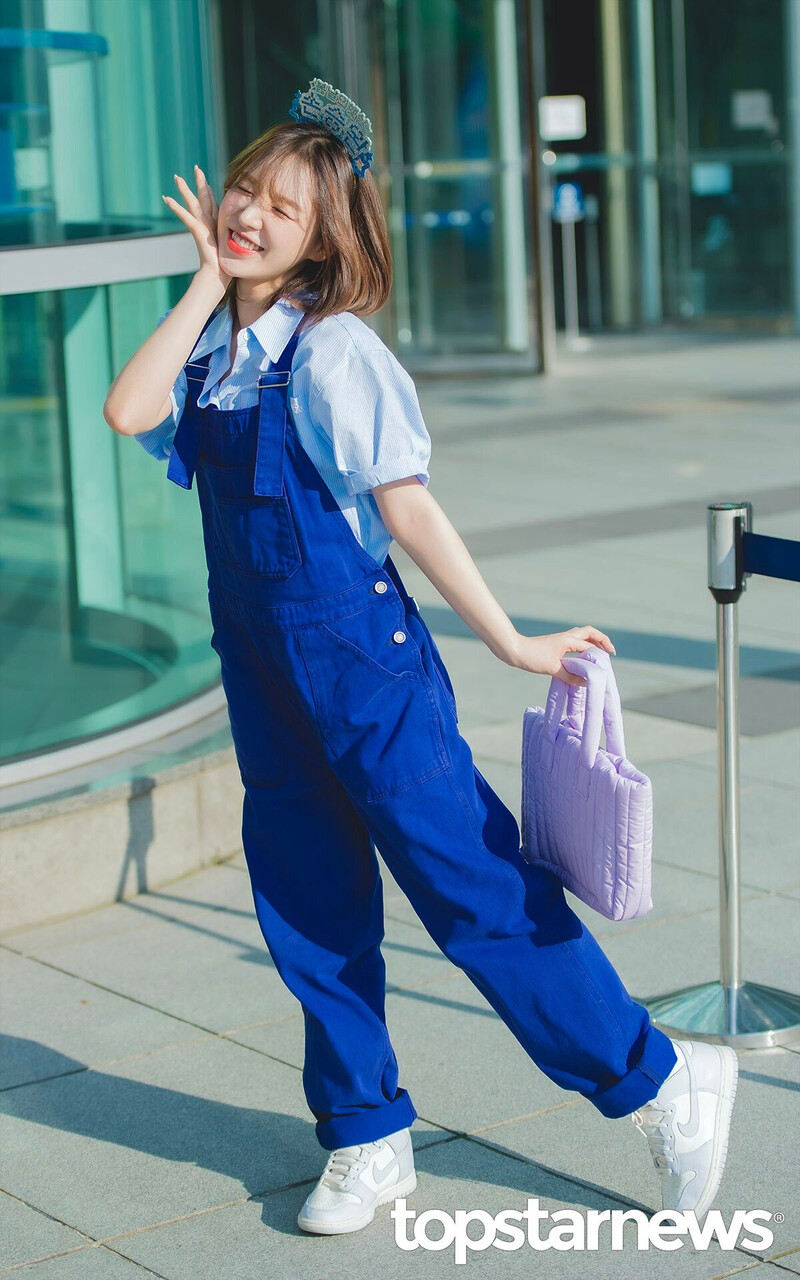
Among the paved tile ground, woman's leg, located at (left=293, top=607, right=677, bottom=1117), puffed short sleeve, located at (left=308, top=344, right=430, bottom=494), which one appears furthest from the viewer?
the paved tile ground

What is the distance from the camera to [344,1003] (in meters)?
3.02

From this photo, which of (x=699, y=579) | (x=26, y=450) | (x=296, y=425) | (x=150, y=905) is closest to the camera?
(x=296, y=425)

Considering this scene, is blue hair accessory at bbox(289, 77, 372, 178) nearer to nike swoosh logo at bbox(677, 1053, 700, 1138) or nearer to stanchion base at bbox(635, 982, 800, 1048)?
nike swoosh logo at bbox(677, 1053, 700, 1138)

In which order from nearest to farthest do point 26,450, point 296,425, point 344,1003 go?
1. point 296,425
2. point 344,1003
3. point 26,450

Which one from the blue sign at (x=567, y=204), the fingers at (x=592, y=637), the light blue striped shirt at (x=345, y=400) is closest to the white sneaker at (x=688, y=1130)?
the fingers at (x=592, y=637)

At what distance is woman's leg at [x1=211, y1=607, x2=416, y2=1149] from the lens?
2.91m

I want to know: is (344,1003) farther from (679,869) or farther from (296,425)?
(679,869)

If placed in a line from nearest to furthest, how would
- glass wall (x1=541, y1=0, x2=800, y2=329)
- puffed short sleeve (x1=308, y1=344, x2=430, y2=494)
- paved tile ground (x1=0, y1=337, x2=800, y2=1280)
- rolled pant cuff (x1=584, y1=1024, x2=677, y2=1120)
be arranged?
puffed short sleeve (x1=308, y1=344, x2=430, y2=494)
rolled pant cuff (x1=584, y1=1024, x2=677, y2=1120)
paved tile ground (x1=0, y1=337, x2=800, y2=1280)
glass wall (x1=541, y1=0, x2=800, y2=329)

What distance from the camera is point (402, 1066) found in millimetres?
3617

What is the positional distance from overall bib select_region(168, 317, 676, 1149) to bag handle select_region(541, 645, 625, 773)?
0.17 metres

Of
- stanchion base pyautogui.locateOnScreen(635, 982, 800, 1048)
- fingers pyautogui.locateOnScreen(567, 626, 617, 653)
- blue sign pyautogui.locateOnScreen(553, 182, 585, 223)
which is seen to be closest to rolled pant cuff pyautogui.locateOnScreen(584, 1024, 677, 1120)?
fingers pyautogui.locateOnScreen(567, 626, 617, 653)

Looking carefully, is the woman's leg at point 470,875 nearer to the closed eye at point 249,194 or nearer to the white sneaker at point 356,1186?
the white sneaker at point 356,1186

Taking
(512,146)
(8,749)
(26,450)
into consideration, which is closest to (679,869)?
(8,749)

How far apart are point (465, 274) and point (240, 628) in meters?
16.7
